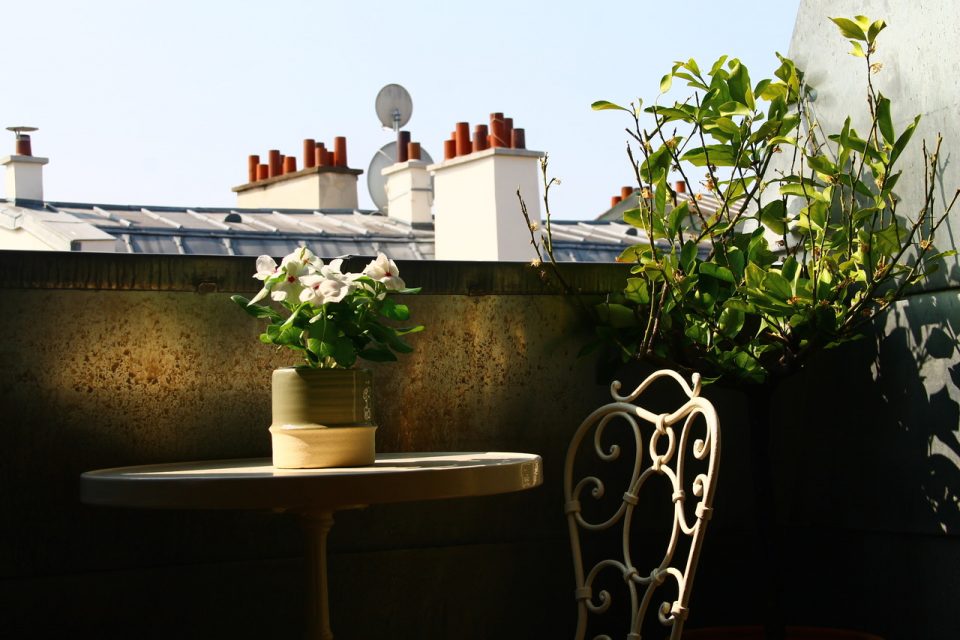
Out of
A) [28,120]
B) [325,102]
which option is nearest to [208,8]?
[325,102]

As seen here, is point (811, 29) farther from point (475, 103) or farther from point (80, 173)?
point (80, 173)

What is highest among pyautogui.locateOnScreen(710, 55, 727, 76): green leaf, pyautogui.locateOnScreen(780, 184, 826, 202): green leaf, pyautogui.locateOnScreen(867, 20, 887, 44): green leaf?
pyautogui.locateOnScreen(867, 20, 887, 44): green leaf

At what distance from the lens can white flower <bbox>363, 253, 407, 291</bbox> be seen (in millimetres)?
2139

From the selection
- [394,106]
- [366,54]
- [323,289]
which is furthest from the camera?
[394,106]

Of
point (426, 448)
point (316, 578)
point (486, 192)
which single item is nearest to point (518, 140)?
point (486, 192)

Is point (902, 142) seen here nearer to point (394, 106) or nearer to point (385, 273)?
point (385, 273)

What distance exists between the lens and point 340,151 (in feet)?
47.6

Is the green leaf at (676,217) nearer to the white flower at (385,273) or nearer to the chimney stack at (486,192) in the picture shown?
the white flower at (385,273)

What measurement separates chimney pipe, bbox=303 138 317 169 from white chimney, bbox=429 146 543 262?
11.9ft

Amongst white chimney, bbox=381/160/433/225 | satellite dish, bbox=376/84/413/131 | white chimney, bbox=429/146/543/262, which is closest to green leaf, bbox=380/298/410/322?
white chimney, bbox=429/146/543/262

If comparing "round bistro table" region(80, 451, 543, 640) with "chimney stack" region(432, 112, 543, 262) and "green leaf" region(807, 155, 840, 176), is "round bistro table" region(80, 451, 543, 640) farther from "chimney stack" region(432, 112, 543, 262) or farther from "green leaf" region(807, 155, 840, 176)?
"chimney stack" region(432, 112, 543, 262)

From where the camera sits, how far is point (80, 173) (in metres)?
14.4

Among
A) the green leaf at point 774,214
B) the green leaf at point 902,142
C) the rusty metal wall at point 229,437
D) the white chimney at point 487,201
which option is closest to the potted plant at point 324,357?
the rusty metal wall at point 229,437

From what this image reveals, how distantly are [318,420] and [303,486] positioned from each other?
0.31 metres
